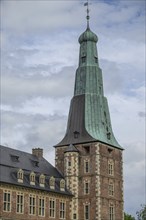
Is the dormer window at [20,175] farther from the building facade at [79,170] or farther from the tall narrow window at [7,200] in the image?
the tall narrow window at [7,200]

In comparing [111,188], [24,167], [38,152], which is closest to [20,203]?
[24,167]

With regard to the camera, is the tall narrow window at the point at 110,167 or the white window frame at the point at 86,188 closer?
A: the white window frame at the point at 86,188

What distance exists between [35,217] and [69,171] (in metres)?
11.8

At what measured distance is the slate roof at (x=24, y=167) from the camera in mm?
77125

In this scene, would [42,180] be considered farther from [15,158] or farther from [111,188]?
[111,188]

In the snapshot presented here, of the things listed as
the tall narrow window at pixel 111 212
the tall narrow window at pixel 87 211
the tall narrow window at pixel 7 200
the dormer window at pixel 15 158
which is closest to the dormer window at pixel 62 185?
the tall narrow window at pixel 87 211

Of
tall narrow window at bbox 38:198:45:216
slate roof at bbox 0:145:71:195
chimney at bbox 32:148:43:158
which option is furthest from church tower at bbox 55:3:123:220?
tall narrow window at bbox 38:198:45:216

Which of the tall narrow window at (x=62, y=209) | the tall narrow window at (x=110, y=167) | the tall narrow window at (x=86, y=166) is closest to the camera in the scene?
the tall narrow window at (x=62, y=209)

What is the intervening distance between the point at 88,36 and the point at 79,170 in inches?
908

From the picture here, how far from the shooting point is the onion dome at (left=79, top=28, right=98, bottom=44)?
96306 mm

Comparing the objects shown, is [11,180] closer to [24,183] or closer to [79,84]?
[24,183]

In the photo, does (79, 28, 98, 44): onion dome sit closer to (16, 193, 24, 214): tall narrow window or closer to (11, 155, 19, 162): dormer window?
(11, 155, 19, 162): dormer window

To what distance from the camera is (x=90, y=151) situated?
8806 centimetres

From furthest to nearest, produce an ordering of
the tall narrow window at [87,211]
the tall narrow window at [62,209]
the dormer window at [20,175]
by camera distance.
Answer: the tall narrow window at [87,211]
the tall narrow window at [62,209]
the dormer window at [20,175]
